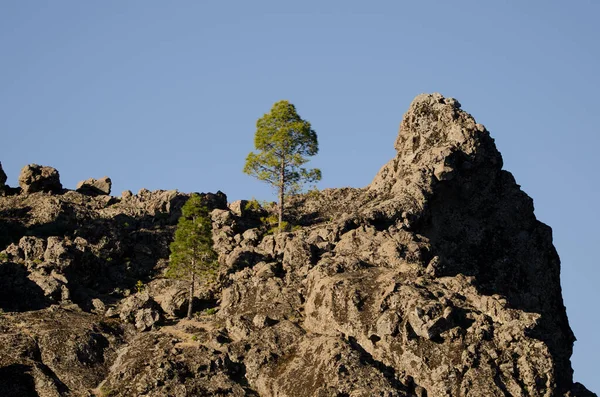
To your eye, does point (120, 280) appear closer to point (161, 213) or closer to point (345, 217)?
point (161, 213)

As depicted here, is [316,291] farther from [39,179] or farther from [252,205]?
[39,179]

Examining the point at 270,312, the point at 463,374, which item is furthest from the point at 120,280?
the point at 463,374

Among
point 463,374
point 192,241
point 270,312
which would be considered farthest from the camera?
point 192,241

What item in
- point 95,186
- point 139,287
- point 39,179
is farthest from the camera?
point 95,186

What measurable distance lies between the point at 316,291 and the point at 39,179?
145ft

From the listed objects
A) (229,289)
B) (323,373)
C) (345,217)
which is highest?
(345,217)

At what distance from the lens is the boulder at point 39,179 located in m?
149

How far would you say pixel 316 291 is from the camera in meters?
120

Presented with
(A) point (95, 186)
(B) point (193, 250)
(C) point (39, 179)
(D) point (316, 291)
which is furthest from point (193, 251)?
(A) point (95, 186)

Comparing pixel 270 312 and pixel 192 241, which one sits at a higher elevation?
pixel 192 241

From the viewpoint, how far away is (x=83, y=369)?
371 feet

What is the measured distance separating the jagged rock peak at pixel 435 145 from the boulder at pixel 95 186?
103 feet

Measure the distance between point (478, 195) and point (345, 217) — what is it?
15175 mm

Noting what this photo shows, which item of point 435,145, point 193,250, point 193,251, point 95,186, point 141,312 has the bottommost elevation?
point 141,312
